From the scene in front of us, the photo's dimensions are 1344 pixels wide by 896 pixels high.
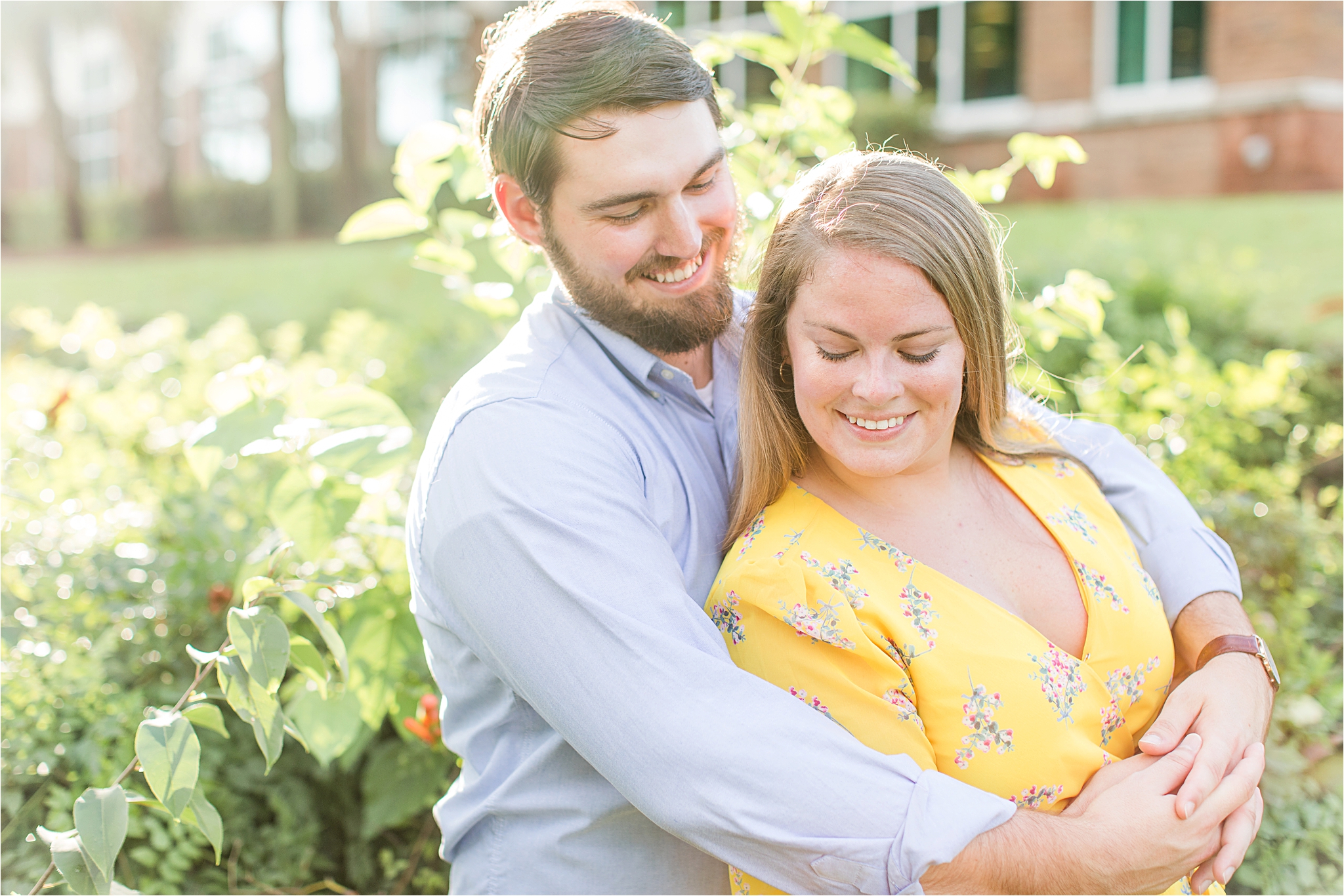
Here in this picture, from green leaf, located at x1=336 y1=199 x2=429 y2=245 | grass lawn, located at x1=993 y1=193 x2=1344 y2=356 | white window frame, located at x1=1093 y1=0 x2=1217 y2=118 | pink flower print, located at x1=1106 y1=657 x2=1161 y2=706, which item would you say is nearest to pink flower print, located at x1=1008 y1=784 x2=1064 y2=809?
pink flower print, located at x1=1106 y1=657 x2=1161 y2=706

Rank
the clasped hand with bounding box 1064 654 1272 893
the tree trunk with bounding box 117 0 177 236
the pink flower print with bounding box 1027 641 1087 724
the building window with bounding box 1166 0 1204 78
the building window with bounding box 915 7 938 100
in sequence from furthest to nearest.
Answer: the tree trunk with bounding box 117 0 177 236
the building window with bounding box 915 7 938 100
the building window with bounding box 1166 0 1204 78
the pink flower print with bounding box 1027 641 1087 724
the clasped hand with bounding box 1064 654 1272 893

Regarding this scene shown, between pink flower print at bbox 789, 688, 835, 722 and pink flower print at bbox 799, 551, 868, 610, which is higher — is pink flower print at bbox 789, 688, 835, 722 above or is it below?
below

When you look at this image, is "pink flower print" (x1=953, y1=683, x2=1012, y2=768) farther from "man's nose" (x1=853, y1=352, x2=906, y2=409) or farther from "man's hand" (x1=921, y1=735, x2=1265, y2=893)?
"man's nose" (x1=853, y1=352, x2=906, y2=409)

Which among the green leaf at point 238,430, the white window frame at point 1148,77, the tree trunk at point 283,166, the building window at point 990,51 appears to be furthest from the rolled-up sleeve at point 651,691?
the tree trunk at point 283,166

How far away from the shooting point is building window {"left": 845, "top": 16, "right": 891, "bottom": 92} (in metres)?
13.2

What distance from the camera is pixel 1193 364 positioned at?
3512 millimetres

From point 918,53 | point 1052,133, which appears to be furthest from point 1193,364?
point 918,53

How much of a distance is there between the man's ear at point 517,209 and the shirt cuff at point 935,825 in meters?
1.36

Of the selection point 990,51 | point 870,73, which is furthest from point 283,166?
point 990,51

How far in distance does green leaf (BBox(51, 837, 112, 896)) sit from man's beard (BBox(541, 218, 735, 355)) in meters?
1.30

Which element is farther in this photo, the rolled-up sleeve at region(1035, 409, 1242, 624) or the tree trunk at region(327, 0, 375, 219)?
the tree trunk at region(327, 0, 375, 219)

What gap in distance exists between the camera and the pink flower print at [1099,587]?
1779 millimetres

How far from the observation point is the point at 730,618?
1.71 meters

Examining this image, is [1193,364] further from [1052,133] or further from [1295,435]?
[1052,133]
